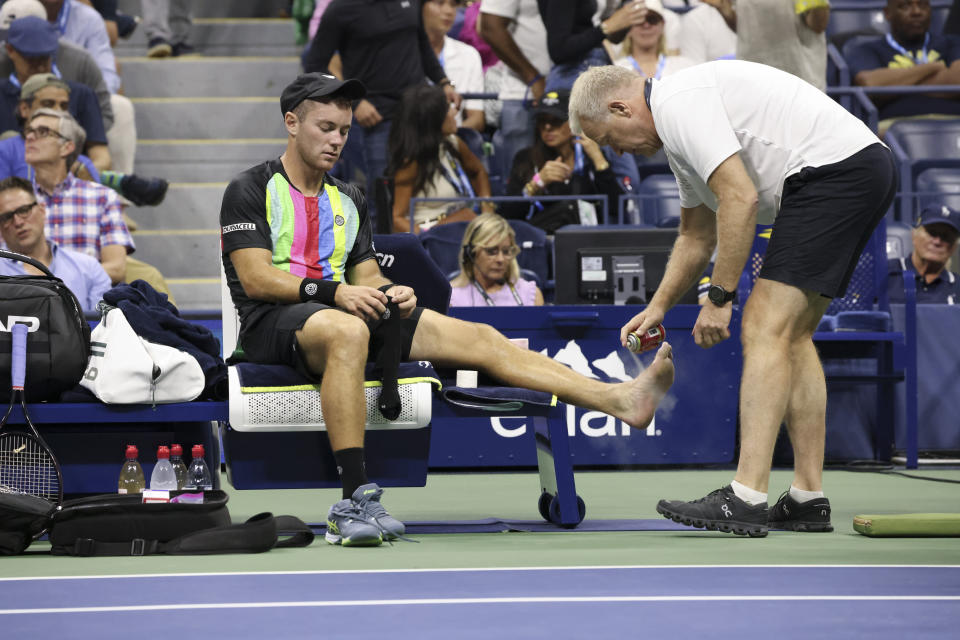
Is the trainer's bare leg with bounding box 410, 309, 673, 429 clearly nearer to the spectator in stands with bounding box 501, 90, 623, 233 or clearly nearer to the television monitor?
the television monitor

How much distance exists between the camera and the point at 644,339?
4871 mm

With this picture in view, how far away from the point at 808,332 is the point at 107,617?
2.70 m

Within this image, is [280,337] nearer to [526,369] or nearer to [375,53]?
[526,369]

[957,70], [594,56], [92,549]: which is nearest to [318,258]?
[92,549]

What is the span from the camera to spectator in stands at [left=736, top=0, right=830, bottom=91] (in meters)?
8.94

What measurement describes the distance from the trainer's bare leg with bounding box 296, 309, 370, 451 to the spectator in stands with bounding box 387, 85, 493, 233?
4420mm

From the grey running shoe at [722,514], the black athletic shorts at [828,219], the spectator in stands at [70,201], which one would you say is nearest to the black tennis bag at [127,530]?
the grey running shoe at [722,514]

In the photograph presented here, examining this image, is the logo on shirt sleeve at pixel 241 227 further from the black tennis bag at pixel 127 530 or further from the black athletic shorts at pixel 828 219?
the black athletic shorts at pixel 828 219

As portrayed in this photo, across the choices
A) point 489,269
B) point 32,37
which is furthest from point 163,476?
point 32,37

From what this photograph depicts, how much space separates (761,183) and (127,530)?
2.35 metres

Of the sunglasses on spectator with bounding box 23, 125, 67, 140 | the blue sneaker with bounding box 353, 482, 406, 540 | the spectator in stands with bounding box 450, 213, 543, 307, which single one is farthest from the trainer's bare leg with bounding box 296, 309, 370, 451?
the sunglasses on spectator with bounding box 23, 125, 67, 140

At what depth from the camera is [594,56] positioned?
398 inches

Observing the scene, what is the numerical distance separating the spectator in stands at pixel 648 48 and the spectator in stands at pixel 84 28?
371cm

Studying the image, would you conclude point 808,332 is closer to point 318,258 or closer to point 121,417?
point 318,258
